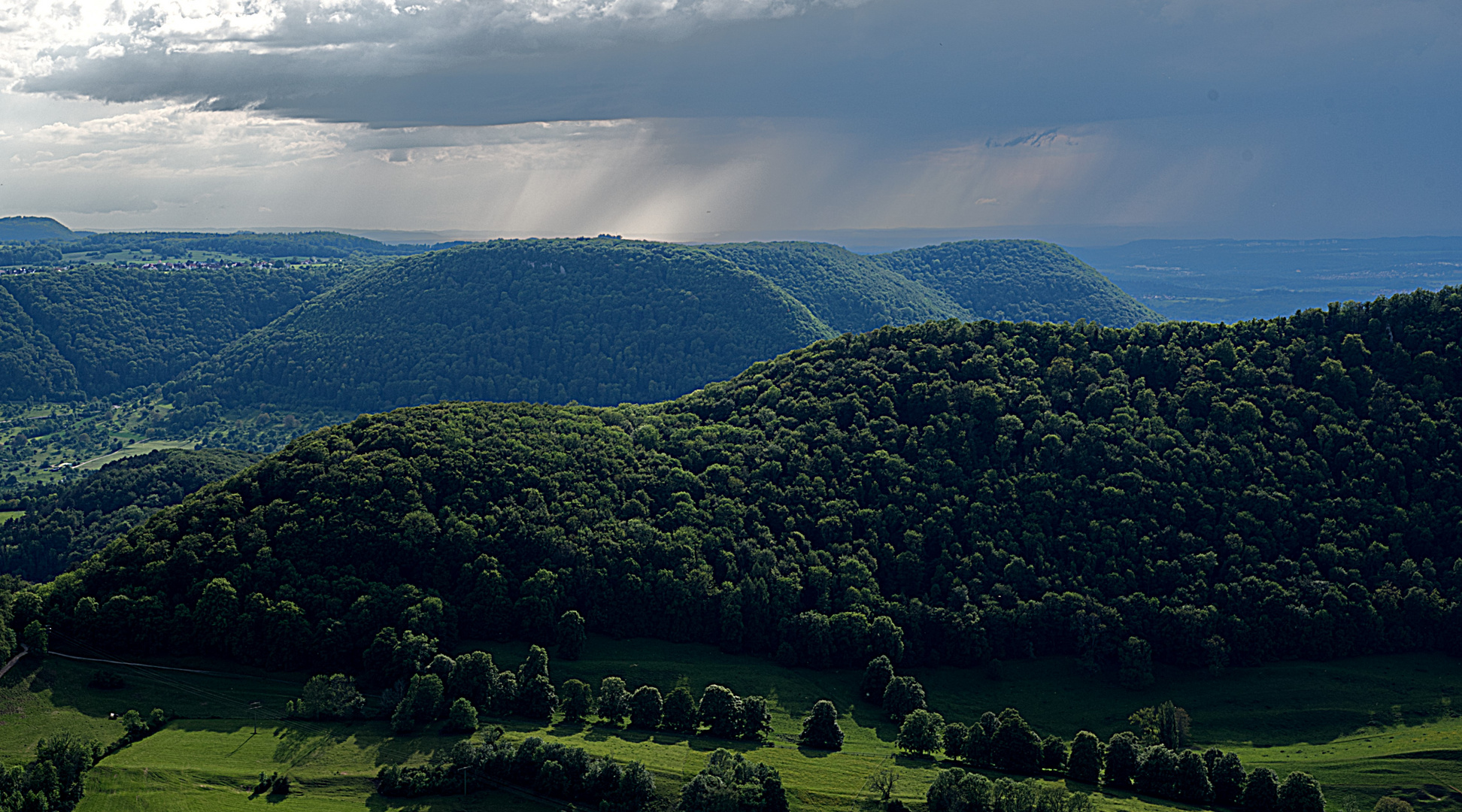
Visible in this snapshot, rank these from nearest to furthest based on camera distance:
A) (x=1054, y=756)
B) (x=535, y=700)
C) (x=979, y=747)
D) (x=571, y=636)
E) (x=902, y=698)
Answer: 1. (x=1054, y=756)
2. (x=979, y=747)
3. (x=535, y=700)
4. (x=902, y=698)
5. (x=571, y=636)

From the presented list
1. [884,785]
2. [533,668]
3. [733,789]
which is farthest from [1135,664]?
[533,668]

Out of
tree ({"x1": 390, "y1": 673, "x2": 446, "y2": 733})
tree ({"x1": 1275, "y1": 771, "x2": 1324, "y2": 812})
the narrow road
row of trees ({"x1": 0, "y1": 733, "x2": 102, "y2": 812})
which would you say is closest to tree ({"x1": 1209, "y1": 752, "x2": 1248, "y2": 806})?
tree ({"x1": 1275, "y1": 771, "x2": 1324, "y2": 812})

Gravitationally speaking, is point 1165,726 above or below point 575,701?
below

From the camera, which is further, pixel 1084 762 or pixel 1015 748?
pixel 1015 748

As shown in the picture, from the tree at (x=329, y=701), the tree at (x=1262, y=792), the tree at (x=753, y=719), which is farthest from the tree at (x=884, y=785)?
the tree at (x=329, y=701)

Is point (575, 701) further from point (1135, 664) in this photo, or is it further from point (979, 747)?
point (1135, 664)

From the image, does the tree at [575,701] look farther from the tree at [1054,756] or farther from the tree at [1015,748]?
the tree at [1054,756]

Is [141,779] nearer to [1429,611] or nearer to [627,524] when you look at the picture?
[627,524]

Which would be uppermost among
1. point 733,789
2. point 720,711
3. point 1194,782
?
point 733,789
